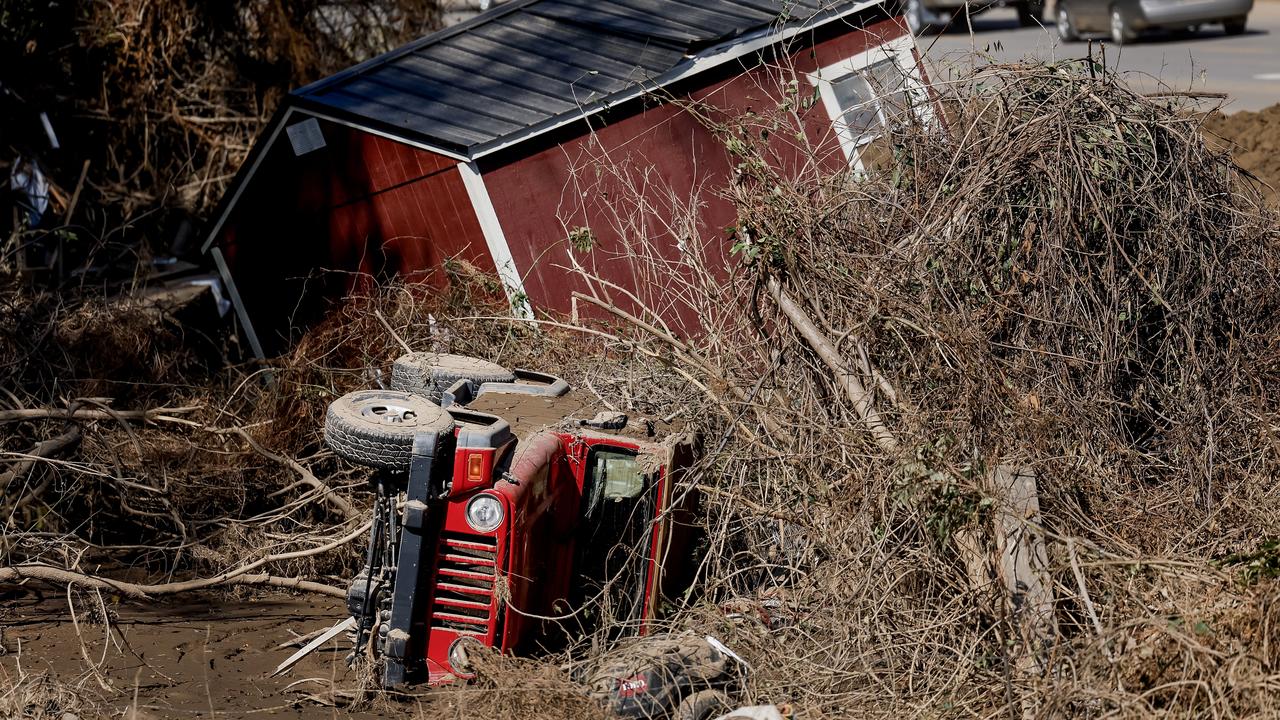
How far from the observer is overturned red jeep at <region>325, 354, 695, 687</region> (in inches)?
216

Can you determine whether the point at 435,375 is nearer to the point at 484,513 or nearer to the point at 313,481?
the point at 313,481

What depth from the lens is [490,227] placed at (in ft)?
33.6

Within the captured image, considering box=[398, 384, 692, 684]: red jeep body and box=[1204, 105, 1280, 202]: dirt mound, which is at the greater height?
box=[398, 384, 692, 684]: red jeep body

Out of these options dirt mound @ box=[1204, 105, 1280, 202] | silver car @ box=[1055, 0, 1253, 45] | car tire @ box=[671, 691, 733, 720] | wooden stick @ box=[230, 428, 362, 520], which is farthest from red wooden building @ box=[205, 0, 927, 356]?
silver car @ box=[1055, 0, 1253, 45]

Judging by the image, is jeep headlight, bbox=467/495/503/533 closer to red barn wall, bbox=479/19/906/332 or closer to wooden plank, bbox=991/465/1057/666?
wooden plank, bbox=991/465/1057/666

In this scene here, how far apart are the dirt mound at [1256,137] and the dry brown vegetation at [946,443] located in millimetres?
5545

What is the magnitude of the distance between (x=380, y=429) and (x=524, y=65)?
628 centimetres

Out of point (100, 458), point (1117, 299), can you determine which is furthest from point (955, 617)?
point (100, 458)

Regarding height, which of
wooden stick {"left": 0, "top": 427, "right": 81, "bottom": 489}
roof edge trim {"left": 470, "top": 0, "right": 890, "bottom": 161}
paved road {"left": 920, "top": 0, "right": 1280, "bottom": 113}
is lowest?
paved road {"left": 920, "top": 0, "right": 1280, "bottom": 113}

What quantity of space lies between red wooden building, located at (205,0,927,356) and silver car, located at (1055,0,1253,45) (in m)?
12.2

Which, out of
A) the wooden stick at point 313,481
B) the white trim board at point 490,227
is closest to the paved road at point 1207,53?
the white trim board at point 490,227

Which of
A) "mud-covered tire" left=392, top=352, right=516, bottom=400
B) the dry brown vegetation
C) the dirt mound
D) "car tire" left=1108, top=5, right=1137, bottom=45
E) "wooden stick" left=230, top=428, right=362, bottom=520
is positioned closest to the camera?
the dry brown vegetation

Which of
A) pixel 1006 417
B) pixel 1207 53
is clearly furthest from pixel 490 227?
pixel 1207 53

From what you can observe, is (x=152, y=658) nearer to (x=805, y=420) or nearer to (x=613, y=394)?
(x=613, y=394)
